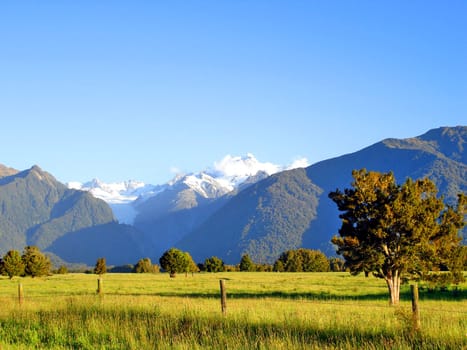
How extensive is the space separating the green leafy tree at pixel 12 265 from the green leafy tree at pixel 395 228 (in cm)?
6642

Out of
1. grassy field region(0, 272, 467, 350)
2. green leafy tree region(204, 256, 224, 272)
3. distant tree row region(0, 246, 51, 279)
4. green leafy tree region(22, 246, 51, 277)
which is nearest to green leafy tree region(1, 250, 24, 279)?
distant tree row region(0, 246, 51, 279)

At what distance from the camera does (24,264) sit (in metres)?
92.7

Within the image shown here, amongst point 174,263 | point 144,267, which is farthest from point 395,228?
point 144,267

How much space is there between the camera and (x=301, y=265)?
486 feet

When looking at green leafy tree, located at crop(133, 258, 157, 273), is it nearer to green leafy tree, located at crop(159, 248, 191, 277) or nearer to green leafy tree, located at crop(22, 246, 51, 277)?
green leafy tree, located at crop(159, 248, 191, 277)

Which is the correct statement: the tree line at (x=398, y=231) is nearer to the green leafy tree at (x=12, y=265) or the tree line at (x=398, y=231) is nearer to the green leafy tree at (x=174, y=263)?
the green leafy tree at (x=12, y=265)

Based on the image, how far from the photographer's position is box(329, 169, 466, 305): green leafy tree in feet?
113

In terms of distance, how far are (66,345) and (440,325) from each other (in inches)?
446

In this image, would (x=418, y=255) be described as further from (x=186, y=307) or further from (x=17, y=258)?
(x=17, y=258)

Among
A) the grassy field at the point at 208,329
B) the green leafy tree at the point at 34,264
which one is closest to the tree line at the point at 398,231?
the grassy field at the point at 208,329

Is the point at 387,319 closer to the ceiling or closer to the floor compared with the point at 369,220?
closer to the floor

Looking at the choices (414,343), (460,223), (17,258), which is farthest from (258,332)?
(17,258)

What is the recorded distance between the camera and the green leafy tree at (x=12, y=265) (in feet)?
291

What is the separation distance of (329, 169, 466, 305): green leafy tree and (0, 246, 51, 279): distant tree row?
66.7 meters
